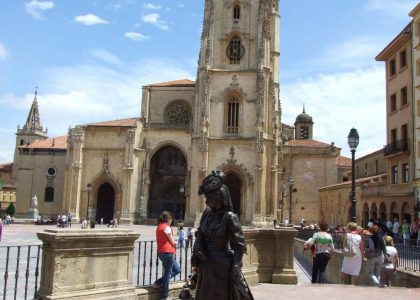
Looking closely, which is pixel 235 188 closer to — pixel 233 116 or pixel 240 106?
pixel 233 116

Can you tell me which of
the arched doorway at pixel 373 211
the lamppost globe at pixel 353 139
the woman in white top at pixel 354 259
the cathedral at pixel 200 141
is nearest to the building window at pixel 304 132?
the cathedral at pixel 200 141

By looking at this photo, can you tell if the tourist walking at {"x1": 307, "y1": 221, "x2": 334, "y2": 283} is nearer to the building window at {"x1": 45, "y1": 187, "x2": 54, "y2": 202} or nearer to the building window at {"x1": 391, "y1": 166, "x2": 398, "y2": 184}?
the building window at {"x1": 391, "y1": 166, "x2": 398, "y2": 184}

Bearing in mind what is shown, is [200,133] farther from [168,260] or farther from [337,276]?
[168,260]

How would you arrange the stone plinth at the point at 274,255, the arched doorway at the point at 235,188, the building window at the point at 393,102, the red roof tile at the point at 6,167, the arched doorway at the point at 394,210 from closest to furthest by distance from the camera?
1. the stone plinth at the point at 274,255
2. the arched doorway at the point at 394,210
3. the building window at the point at 393,102
4. the arched doorway at the point at 235,188
5. the red roof tile at the point at 6,167

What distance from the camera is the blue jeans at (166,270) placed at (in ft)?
25.8

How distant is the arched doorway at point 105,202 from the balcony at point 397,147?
1141 inches

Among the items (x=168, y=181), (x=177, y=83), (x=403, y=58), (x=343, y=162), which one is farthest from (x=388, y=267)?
(x=343, y=162)

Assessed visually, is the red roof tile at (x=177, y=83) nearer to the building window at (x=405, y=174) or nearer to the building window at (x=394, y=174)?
the building window at (x=394, y=174)

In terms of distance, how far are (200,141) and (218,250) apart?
40056mm

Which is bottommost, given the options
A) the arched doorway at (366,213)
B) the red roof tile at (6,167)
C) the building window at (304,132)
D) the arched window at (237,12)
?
the arched doorway at (366,213)

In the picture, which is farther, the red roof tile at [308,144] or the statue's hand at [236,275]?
the red roof tile at [308,144]

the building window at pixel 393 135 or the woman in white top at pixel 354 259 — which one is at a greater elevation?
the building window at pixel 393 135

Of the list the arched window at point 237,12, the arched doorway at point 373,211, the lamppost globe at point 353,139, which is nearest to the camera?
the lamppost globe at point 353,139

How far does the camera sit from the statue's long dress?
5.07 m
